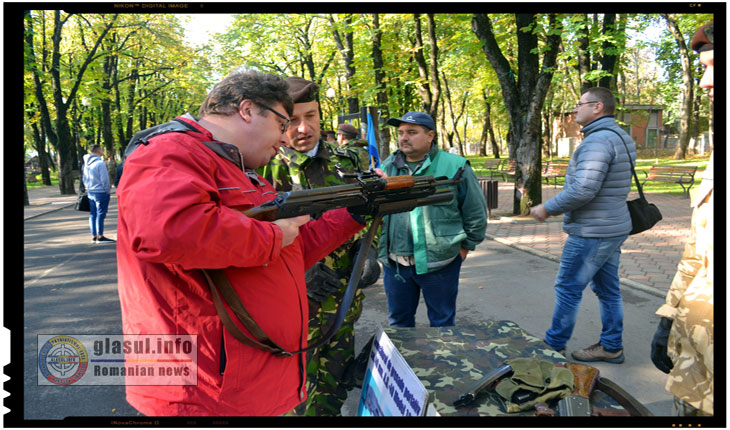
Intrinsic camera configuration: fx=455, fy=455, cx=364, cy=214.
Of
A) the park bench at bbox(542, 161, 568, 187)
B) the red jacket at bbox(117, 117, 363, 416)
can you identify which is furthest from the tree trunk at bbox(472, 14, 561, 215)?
the red jacket at bbox(117, 117, 363, 416)

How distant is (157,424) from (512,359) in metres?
1.66

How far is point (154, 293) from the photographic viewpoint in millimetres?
1529

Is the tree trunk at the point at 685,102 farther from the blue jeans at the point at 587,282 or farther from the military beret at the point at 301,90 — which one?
the military beret at the point at 301,90

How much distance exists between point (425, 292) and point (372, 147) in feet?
22.8

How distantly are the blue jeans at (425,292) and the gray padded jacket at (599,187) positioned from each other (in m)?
1.08

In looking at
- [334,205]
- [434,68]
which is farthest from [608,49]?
[334,205]

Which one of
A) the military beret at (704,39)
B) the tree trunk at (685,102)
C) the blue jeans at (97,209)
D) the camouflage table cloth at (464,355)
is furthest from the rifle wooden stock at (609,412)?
the tree trunk at (685,102)

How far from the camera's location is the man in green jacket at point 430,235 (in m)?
3.57

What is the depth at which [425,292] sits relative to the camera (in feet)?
12.1

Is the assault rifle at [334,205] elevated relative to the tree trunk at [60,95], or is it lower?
lower

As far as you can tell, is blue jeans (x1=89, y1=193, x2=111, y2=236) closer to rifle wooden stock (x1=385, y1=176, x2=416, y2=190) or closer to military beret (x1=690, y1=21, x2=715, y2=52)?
rifle wooden stock (x1=385, y1=176, x2=416, y2=190)

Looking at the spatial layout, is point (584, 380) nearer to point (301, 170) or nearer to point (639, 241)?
point (301, 170)

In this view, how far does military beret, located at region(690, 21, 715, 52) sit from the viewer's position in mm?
1496

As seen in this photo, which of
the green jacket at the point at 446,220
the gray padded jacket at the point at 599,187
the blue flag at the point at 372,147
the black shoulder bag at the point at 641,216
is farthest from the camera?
the blue flag at the point at 372,147
